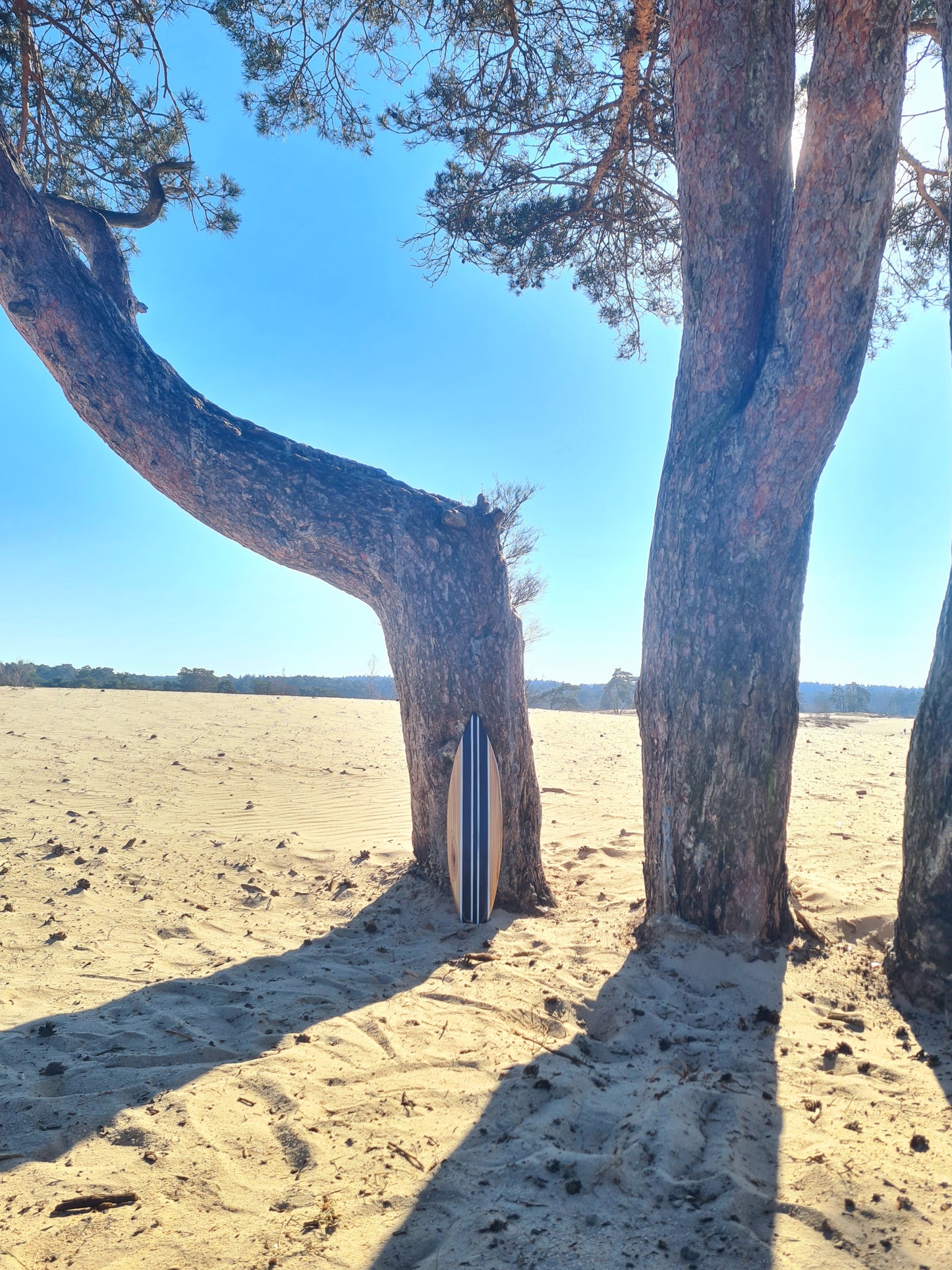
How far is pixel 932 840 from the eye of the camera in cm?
321

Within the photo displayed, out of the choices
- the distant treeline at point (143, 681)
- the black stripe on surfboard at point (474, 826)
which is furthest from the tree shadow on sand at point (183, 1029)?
the distant treeline at point (143, 681)

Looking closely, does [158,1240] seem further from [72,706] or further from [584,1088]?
[72,706]

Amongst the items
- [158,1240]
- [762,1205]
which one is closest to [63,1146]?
[158,1240]

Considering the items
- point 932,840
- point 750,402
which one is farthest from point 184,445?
point 932,840

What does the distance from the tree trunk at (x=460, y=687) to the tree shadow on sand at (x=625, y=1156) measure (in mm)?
1614

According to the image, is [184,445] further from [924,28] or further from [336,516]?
Result: [924,28]

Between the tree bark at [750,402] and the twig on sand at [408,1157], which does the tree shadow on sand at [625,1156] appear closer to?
the twig on sand at [408,1157]

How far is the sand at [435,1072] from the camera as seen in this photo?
1885 mm

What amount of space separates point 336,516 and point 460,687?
1476 mm

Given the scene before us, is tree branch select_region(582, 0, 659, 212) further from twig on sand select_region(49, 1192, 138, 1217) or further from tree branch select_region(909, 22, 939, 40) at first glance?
twig on sand select_region(49, 1192, 138, 1217)

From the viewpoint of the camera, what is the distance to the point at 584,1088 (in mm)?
2631

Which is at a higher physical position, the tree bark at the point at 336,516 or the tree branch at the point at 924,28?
the tree branch at the point at 924,28

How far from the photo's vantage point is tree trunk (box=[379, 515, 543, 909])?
4.86 meters

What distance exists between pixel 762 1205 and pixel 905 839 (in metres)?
1.97
